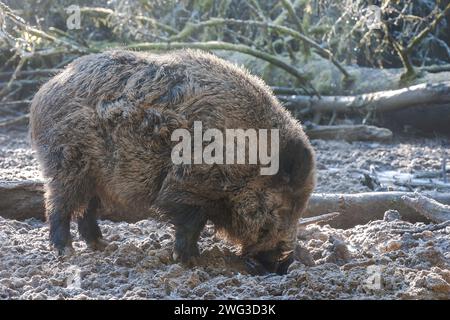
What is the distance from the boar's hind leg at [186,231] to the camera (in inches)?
176

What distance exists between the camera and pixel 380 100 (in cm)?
967

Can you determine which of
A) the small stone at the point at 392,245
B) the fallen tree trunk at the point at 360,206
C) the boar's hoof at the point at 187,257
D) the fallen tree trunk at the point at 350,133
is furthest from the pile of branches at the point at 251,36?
the boar's hoof at the point at 187,257

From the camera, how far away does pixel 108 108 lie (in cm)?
467

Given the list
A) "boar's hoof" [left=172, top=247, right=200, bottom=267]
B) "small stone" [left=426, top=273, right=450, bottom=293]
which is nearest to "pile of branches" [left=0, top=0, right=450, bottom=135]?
"boar's hoof" [left=172, top=247, right=200, bottom=267]

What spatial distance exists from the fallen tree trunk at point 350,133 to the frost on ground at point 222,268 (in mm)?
4147

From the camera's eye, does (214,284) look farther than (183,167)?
No

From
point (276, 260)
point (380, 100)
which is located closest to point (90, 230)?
point (276, 260)

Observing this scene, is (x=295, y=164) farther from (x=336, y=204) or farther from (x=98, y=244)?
(x=98, y=244)

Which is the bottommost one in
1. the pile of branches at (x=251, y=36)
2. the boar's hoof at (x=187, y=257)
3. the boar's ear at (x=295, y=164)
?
the boar's hoof at (x=187, y=257)

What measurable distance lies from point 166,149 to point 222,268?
0.83m

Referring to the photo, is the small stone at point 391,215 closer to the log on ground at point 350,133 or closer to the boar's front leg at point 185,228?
the boar's front leg at point 185,228
